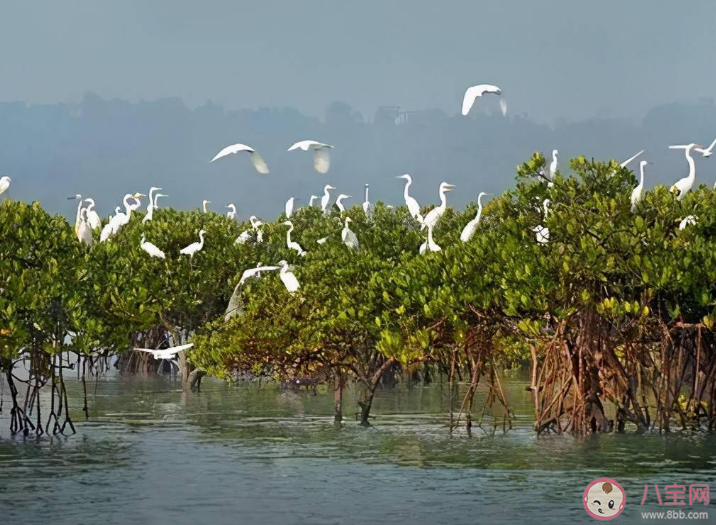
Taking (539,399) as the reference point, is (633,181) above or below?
above

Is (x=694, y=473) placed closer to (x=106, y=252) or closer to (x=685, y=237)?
(x=685, y=237)

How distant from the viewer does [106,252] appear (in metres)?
25.5

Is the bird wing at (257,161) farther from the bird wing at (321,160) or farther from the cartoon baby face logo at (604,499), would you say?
the cartoon baby face logo at (604,499)

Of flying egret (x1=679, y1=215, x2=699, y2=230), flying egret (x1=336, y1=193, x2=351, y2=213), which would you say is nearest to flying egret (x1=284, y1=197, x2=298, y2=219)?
flying egret (x1=336, y1=193, x2=351, y2=213)

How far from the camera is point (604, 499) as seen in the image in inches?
783

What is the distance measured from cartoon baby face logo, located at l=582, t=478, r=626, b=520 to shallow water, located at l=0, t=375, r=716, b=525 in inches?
6.1

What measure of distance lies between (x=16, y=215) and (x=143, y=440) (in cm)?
614

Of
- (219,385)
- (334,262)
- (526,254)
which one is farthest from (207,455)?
(219,385)

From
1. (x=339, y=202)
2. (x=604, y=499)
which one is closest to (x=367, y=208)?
(x=339, y=202)

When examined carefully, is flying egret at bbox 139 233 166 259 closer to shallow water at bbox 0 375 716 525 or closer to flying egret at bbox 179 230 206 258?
flying egret at bbox 179 230 206 258

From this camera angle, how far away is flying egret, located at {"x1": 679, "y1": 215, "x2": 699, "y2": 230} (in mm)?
22812

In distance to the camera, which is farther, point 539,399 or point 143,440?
point 143,440

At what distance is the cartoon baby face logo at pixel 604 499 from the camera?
19062 mm

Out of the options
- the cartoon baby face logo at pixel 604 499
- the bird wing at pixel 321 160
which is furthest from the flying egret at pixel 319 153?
the cartoon baby face logo at pixel 604 499
